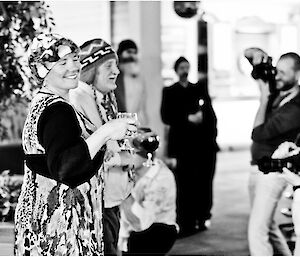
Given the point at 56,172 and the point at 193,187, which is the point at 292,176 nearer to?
the point at 56,172

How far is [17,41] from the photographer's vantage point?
13.1ft

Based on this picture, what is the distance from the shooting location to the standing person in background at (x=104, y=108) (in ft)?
9.07

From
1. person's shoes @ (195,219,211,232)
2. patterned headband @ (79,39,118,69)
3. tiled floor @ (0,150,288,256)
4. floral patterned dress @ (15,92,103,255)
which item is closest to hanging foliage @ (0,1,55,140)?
patterned headband @ (79,39,118,69)

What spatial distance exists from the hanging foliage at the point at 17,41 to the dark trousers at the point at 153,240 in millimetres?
1154

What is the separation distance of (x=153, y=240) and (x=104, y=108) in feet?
5.46

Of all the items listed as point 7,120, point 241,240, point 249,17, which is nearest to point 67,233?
point 7,120

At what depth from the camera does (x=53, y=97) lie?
80.6 inches

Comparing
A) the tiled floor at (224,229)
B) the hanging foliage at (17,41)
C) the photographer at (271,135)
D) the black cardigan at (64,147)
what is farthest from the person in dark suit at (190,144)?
the black cardigan at (64,147)

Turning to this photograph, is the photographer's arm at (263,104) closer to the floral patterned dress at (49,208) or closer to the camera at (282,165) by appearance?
the camera at (282,165)

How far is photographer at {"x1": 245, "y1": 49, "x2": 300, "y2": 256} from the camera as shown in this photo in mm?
3926

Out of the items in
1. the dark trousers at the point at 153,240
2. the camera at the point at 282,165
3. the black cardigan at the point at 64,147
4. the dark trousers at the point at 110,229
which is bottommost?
the dark trousers at the point at 153,240

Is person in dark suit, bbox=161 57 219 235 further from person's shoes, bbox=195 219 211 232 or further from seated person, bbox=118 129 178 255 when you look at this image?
seated person, bbox=118 129 178 255

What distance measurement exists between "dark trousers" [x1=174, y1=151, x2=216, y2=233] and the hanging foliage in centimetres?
191

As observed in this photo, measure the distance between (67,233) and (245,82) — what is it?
463 inches
